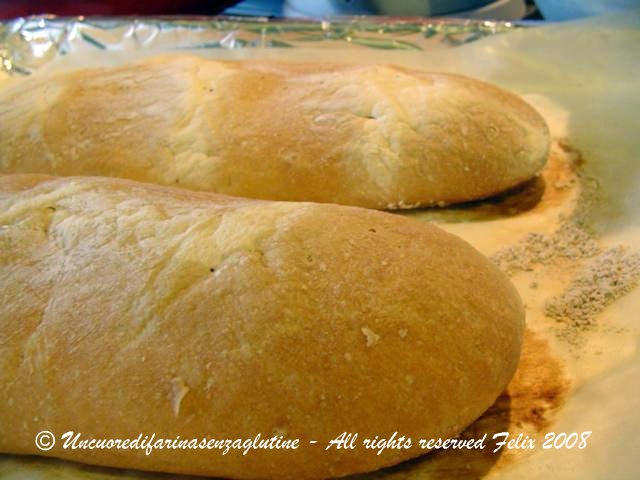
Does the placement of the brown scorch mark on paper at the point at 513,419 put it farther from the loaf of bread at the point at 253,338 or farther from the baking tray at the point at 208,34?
the baking tray at the point at 208,34

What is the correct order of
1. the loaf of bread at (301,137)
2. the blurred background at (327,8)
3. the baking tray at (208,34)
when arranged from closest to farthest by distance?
the loaf of bread at (301,137) → the baking tray at (208,34) → the blurred background at (327,8)

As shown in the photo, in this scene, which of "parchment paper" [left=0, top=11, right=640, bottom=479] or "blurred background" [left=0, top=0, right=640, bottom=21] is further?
"blurred background" [left=0, top=0, right=640, bottom=21]

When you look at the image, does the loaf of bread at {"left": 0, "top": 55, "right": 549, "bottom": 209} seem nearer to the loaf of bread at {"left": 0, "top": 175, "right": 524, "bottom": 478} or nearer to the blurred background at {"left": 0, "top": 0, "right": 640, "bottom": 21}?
the loaf of bread at {"left": 0, "top": 175, "right": 524, "bottom": 478}

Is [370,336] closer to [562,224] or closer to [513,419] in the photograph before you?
[513,419]

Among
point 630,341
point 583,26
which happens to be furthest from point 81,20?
point 630,341

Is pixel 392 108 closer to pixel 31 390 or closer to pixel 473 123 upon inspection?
pixel 473 123

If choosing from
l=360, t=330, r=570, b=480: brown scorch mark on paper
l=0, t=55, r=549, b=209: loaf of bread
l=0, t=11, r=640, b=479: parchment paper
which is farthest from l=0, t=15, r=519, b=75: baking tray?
l=360, t=330, r=570, b=480: brown scorch mark on paper

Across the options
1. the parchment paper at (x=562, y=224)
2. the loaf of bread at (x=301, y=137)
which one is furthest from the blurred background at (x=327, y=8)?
the loaf of bread at (x=301, y=137)
